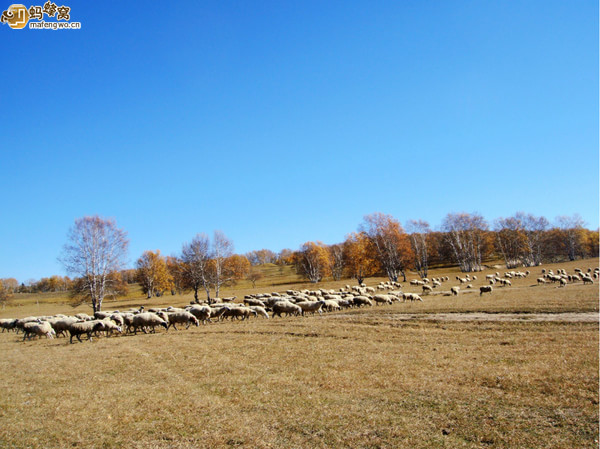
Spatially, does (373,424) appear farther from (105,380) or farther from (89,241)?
(89,241)

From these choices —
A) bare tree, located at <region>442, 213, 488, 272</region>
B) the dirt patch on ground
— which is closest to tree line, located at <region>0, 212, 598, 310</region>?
bare tree, located at <region>442, 213, 488, 272</region>

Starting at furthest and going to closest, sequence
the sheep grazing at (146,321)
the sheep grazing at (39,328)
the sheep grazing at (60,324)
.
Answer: the sheep grazing at (60,324), the sheep grazing at (146,321), the sheep grazing at (39,328)

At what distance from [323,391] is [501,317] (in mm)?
16109

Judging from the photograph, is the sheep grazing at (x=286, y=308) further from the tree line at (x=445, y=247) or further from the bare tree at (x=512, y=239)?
the bare tree at (x=512, y=239)

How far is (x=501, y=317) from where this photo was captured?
824 inches

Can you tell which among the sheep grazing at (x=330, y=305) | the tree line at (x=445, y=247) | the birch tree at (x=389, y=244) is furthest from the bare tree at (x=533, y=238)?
the sheep grazing at (x=330, y=305)

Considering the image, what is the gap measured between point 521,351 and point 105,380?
52.1ft

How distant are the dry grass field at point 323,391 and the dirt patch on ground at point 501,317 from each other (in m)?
0.43

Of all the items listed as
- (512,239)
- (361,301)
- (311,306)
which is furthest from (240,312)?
(512,239)

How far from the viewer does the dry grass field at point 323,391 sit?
7.40 metres

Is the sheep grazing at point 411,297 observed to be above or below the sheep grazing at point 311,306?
below

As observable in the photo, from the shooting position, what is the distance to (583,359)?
38.4ft

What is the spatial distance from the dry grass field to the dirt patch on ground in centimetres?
43

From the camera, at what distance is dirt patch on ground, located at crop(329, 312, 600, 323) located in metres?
18.8
